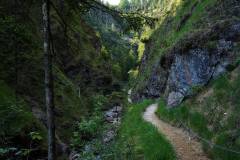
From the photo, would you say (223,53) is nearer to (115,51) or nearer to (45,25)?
(45,25)

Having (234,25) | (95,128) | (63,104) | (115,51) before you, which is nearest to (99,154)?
(95,128)

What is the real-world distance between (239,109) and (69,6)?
6.88 metres

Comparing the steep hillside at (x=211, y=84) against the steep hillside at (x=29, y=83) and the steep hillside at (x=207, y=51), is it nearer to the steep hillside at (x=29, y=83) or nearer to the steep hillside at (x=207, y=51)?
the steep hillside at (x=207, y=51)

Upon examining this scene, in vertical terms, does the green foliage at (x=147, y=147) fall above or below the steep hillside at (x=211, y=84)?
below

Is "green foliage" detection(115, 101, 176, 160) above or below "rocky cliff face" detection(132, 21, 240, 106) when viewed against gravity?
below

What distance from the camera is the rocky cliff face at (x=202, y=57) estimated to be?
15172 mm

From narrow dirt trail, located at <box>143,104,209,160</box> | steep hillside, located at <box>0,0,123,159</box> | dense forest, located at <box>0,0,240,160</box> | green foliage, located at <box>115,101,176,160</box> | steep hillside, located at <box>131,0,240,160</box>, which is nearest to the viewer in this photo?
dense forest, located at <box>0,0,240,160</box>

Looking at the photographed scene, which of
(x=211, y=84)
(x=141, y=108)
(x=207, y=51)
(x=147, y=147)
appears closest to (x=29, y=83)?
(x=141, y=108)

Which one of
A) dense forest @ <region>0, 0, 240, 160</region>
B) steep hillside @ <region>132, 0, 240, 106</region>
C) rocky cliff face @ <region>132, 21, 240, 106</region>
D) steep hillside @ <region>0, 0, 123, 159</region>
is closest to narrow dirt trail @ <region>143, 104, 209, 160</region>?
dense forest @ <region>0, 0, 240, 160</region>

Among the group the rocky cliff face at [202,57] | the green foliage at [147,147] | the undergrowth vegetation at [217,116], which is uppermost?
the rocky cliff face at [202,57]

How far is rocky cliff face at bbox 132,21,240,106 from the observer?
15172 millimetres

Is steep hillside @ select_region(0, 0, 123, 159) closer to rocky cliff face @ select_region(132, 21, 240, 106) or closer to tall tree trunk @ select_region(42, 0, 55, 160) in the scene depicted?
tall tree trunk @ select_region(42, 0, 55, 160)

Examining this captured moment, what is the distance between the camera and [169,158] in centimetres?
1035

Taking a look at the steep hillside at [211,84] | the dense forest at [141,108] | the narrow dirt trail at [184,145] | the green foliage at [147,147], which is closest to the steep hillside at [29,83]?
the dense forest at [141,108]
